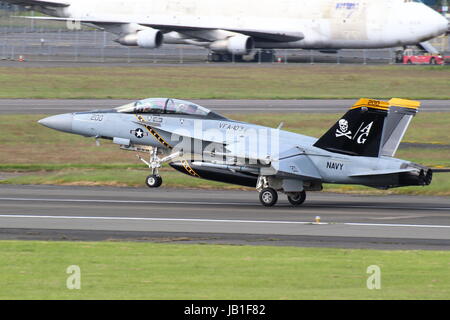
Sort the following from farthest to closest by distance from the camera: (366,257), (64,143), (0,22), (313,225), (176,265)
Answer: (0,22) → (64,143) → (313,225) → (366,257) → (176,265)

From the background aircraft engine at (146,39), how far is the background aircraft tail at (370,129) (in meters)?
49.8

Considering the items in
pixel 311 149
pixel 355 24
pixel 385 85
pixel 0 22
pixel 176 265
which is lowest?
pixel 176 265

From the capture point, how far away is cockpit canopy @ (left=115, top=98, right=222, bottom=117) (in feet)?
98.5

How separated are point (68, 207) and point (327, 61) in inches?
2172

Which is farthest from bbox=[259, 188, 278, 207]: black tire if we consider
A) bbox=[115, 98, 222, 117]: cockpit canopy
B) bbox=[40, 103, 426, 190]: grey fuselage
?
bbox=[115, 98, 222, 117]: cockpit canopy

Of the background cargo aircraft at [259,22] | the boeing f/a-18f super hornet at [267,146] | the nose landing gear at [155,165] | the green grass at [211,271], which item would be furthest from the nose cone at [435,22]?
the green grass at [211,271]

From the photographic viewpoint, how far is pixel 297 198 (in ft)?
96.0

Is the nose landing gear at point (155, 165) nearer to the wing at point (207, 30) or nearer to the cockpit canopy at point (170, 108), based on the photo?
the cockpit canopy at point (170, 108)

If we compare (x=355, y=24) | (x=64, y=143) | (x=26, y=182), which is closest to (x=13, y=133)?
(x=64, y=143)

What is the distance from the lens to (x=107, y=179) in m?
34.6

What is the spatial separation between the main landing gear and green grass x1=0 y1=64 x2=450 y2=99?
28939 millimetres

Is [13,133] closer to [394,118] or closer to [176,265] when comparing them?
[394,118]

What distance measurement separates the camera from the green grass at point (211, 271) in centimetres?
1522

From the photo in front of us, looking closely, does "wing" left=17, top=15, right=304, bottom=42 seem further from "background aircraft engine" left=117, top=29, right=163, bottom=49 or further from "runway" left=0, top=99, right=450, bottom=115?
"runway" left=0, top=99, right=450, bottom=115
